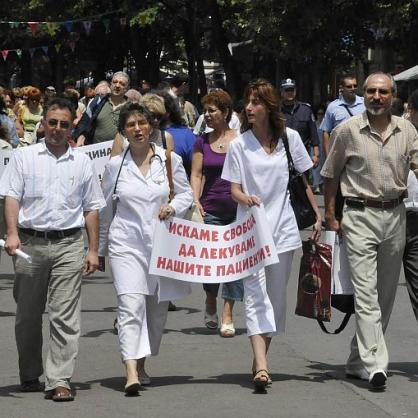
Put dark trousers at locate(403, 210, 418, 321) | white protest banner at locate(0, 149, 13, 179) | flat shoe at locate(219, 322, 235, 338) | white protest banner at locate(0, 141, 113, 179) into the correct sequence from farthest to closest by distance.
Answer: white protest banner at locate(0, 141, 113, 179)
white protest banner at locate(0, 149, 13, 179)
flat shoe at locate(219, 322, 235, 338)
dark trousers at locate(403, 210, 418, 321)

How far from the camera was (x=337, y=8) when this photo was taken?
29.8 metres

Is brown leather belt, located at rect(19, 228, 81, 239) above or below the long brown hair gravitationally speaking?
below

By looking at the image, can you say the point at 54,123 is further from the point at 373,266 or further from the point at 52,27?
the point at 52,27

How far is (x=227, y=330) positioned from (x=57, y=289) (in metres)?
2.70

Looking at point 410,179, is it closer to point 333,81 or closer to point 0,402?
point 0,402

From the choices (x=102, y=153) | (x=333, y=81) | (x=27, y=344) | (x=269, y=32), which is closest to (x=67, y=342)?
(x=27, y=344)

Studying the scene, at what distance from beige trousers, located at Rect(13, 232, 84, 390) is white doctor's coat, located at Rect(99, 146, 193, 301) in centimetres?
28

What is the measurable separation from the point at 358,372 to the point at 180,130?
3.44 metres

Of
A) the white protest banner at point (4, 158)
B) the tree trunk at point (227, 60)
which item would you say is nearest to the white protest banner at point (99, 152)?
the white protest banner at point (4, 158)

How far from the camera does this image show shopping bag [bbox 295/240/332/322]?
8336 mm

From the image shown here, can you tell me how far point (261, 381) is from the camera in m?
7.88

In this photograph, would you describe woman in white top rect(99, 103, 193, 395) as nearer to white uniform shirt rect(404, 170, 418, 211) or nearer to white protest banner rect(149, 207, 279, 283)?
white protest banner rect(149, 207, 279, 283)

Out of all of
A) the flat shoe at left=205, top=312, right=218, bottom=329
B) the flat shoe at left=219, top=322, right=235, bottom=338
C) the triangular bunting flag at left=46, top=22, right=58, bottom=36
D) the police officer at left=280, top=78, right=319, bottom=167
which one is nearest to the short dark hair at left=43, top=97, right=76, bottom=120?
the flat shoe at left=219, top=322, right=235, bottom=338

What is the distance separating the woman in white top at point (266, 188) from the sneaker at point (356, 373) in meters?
0.52
